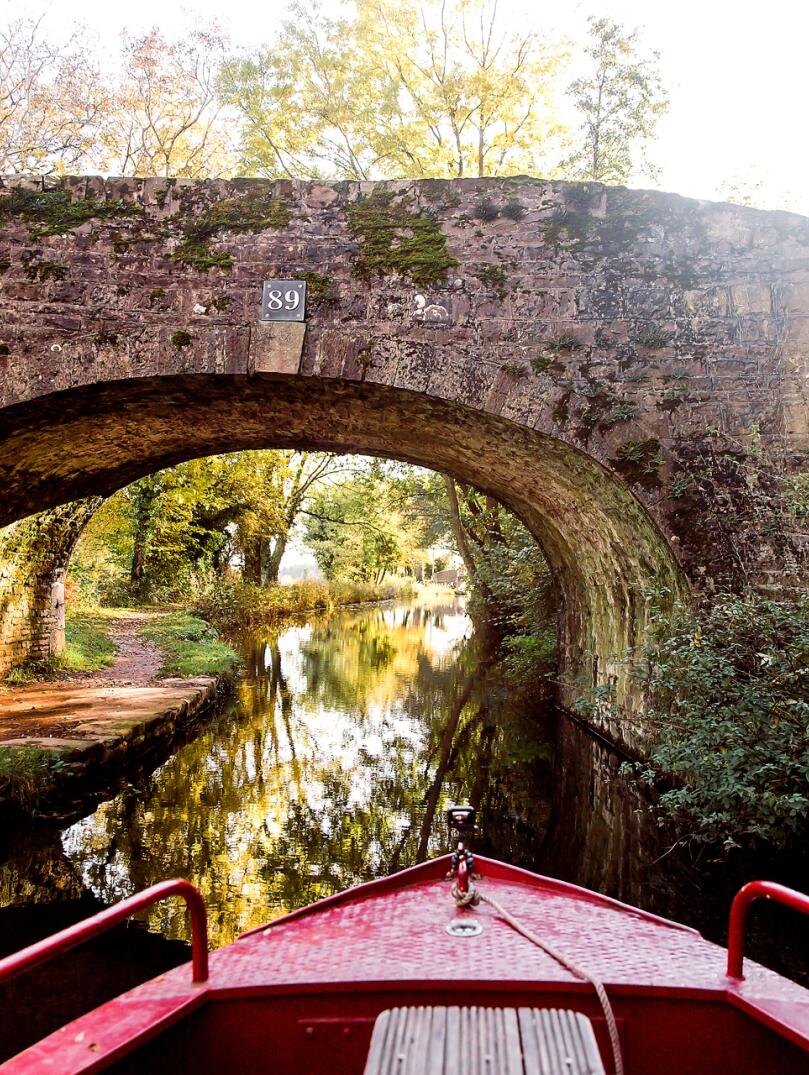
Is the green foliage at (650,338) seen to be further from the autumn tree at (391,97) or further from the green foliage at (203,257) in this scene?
the autumn tree at (391,97)

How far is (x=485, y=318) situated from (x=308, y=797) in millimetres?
4018

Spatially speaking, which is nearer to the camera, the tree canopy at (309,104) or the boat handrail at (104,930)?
the boat handrail at (104,930)

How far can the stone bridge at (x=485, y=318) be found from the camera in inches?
217

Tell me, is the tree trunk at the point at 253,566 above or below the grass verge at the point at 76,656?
above

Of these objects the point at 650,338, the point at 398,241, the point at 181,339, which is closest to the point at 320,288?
the point at 398,241

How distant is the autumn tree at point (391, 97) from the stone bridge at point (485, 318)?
10863 mm

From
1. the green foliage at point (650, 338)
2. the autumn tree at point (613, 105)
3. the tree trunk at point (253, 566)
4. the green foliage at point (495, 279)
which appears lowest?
the tree trunk at point (253, 566)

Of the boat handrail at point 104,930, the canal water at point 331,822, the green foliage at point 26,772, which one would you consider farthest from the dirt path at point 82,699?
the boat handrail at point 104,930

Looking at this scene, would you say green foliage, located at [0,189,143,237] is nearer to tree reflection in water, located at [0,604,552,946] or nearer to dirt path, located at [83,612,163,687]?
tree reflection in water, located at [0,604,552,946]

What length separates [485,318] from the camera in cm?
564

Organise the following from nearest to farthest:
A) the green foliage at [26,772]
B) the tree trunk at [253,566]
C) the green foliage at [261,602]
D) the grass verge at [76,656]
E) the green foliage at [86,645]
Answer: the green foliage at [26,772]
the grass verge at [76,656]
the green foliage at [86,645]
the green foliage at [261,602]
the tree trunk at [253,566]

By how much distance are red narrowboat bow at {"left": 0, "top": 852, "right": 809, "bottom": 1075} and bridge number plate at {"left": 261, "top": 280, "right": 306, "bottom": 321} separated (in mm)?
4253

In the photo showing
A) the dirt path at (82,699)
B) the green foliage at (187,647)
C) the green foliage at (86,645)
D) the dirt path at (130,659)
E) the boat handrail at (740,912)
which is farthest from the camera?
the green foliage at (187,647)

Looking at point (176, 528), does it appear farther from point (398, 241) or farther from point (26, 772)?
point (398, 241)
